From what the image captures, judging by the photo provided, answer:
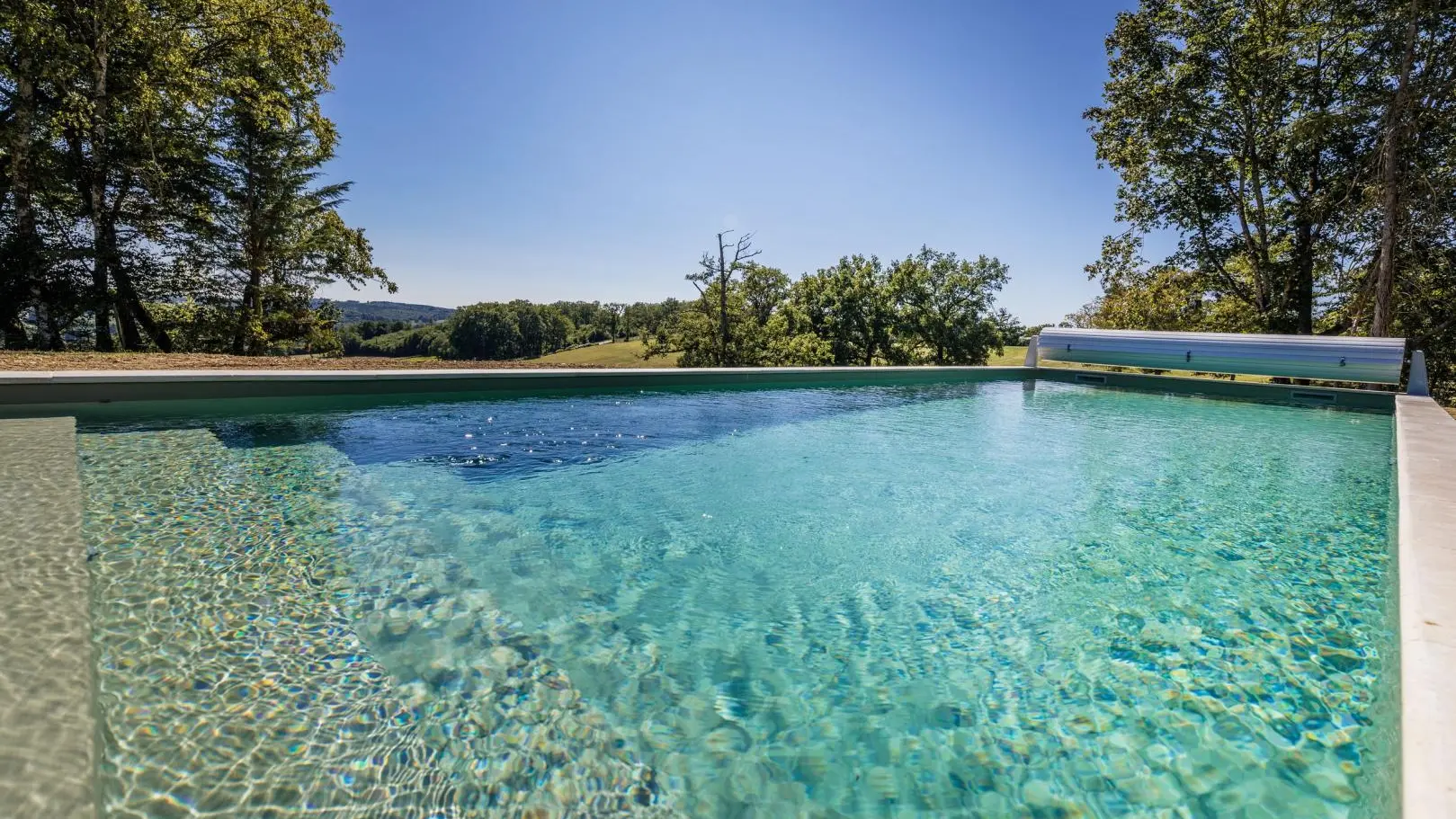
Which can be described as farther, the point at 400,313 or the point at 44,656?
the point at 400,313

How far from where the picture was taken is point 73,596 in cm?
165

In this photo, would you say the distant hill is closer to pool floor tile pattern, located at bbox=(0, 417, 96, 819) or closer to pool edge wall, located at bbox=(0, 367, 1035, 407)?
pool edge wall, located at bbox=(0, 367, 1035, 407)

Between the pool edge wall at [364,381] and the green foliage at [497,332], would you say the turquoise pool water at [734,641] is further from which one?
the green foliage at [497,332]

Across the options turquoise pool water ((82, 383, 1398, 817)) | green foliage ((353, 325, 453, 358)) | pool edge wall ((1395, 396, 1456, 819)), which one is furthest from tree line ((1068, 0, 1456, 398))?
green foliage ((353, 325, 453, 358))

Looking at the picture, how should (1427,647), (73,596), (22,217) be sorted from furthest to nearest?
(22,217) < (73,596) < (1427,647)

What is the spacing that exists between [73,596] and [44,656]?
441 mm

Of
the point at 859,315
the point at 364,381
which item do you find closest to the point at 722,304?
the point at 859,315

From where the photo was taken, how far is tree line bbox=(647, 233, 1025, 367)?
20.6 metres

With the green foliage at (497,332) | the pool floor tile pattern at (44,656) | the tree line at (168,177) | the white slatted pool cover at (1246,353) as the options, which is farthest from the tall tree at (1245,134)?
the green foliage at (497,332)

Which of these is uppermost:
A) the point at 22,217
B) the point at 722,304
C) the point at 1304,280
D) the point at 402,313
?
the point at 402,313

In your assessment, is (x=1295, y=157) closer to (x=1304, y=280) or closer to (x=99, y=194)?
(x=1304, y=280)

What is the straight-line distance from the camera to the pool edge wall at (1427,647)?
3.03 feet

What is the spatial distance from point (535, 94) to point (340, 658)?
13.1 m

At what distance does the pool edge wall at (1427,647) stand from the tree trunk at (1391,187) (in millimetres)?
10483
